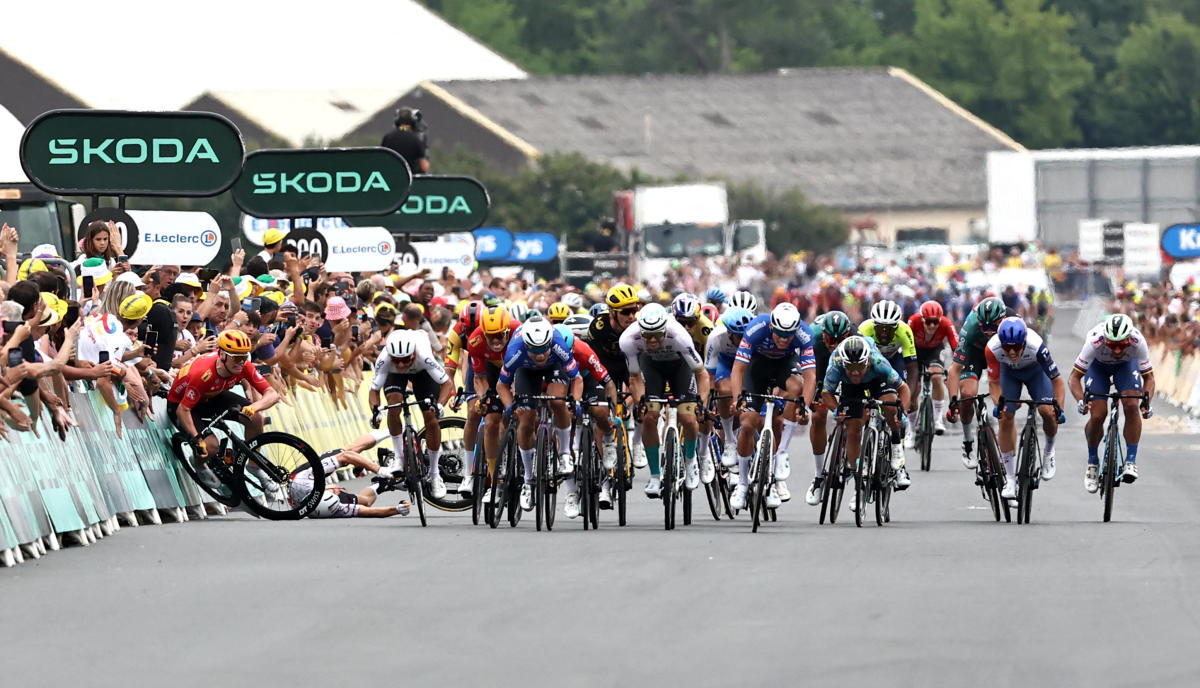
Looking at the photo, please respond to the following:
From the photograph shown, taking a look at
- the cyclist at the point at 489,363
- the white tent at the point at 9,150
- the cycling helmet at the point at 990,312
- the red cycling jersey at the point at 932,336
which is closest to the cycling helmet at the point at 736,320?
the cyclist at the point at 489,363

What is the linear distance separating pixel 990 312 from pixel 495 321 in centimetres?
512

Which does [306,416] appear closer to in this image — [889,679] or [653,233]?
[889,679]

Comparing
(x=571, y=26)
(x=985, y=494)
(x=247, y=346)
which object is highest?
(x=571, y=26)

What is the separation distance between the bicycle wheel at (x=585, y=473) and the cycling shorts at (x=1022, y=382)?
337 cm

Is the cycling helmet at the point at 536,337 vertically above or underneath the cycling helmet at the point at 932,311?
above

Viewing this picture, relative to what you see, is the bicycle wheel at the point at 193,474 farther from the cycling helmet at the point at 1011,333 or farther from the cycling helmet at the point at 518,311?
the cycling helmet at the point at 518,311

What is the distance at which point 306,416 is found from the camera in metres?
22.0

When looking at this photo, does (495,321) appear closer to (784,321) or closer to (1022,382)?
(784,321)

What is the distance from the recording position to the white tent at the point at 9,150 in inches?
949

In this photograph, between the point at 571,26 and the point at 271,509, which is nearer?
the point at 271,509

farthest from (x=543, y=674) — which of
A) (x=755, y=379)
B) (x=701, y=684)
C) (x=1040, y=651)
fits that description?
(x=755, y=379)

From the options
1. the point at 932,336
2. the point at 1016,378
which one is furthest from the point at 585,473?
the point at 932,336

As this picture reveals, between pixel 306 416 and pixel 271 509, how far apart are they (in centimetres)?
374

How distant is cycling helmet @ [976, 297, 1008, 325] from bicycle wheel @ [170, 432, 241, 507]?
646cm
